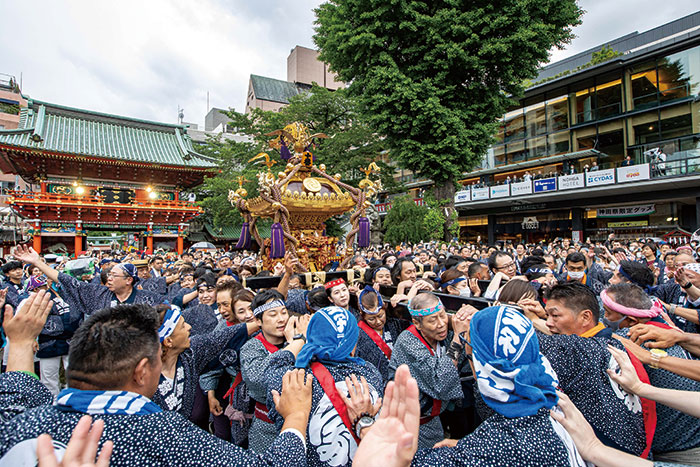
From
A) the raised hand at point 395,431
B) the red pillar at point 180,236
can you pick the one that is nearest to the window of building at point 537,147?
the red pillar at point 180,236

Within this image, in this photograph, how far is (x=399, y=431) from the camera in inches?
47.7

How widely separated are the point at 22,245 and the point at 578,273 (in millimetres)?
6850

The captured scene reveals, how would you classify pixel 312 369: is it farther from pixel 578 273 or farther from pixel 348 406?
pixel 578 273

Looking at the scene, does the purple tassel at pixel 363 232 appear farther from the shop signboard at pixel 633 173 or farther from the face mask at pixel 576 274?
the shop signboard at pixel 633 173

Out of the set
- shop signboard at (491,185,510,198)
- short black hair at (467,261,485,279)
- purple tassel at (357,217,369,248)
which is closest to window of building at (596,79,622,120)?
shop signboard at (491,185,510,198)

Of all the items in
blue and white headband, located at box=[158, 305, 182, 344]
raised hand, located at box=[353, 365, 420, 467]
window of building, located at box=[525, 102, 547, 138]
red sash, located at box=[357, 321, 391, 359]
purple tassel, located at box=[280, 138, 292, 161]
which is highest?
window of building, located at box=[525, 102, 547, 138]

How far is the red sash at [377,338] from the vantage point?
288 cm

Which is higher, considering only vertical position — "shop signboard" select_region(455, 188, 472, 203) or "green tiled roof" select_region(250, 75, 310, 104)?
"green tiled roof" select_region(250, 75, 310, 104)

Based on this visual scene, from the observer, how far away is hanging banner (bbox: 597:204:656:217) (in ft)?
63.2

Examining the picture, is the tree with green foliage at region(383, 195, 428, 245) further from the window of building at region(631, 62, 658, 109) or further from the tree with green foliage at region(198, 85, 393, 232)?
the window of building at region(631, 62, 658, 109)

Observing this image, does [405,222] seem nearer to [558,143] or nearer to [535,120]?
[558,143]

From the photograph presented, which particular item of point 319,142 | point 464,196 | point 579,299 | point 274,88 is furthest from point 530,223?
point 274,88

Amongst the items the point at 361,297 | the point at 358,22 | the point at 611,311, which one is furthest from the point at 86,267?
the point at 358,22

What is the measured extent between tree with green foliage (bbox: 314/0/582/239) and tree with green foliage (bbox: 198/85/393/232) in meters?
1.82
